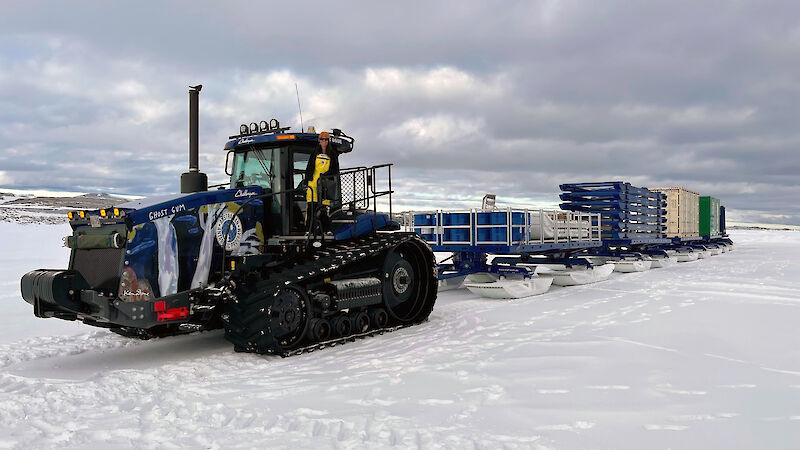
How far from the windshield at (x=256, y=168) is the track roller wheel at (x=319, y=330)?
6.39ft

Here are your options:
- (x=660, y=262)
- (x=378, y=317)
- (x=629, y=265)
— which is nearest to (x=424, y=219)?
(x=378, y=317)

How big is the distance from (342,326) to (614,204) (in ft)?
42.2

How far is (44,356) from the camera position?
7.09m

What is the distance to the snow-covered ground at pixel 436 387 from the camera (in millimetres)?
4445

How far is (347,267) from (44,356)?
408cm

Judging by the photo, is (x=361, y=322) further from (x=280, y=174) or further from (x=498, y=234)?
(x=498, y=234)

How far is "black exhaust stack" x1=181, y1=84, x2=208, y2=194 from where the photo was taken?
7574 mm

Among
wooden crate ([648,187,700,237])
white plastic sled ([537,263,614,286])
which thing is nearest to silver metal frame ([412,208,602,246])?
white plastic sled ([537,263,614,286])

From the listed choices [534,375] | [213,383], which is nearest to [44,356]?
[213,383]

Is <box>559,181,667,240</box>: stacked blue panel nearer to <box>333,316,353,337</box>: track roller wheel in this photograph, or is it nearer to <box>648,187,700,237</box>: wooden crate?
<box>648,187,700,237</box>: wooden crate

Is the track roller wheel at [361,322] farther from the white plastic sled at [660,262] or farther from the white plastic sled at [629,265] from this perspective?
the white plastic sled at [660,262]

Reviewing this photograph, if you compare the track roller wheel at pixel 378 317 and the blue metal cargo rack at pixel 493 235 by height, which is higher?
the blue metal cargo rack at pixel 493 235

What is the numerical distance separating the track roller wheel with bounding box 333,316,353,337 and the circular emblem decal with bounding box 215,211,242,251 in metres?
1.75

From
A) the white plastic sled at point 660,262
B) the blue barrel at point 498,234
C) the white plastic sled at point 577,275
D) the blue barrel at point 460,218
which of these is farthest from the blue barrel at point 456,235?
the white plastic sled at point 660,262
